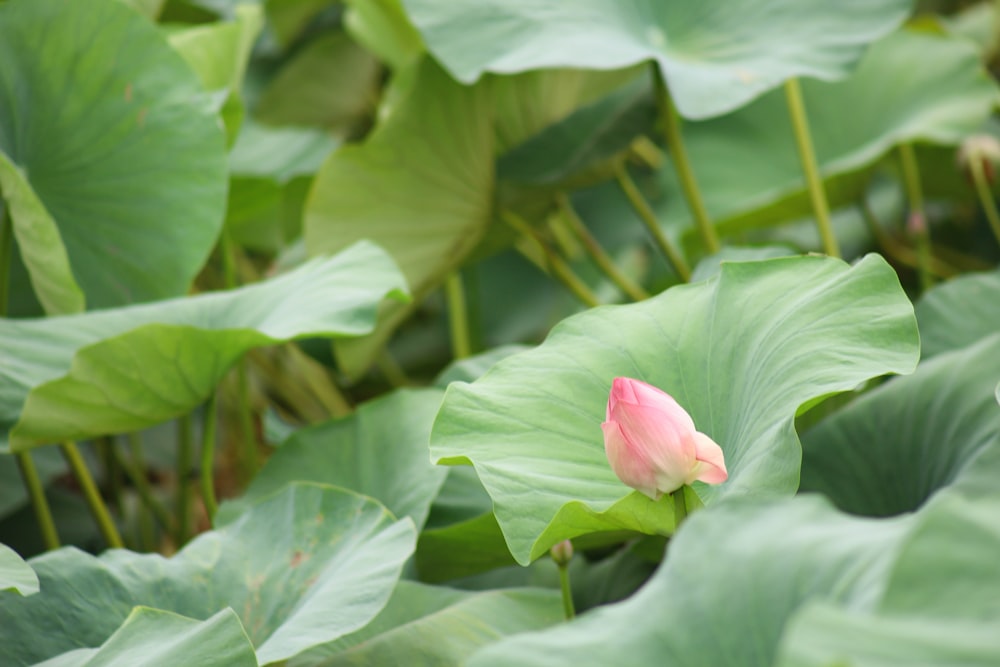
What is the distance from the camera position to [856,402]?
2.26ft

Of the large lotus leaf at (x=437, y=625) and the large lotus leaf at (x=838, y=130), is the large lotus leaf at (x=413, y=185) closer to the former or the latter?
the large lotus leaf at (x=838, y=130)

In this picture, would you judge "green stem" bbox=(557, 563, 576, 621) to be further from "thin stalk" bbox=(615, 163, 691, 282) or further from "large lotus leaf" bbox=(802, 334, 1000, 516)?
"thin stalk" bbox=(615, 163, 691, 282)

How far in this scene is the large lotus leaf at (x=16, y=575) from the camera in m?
0.51

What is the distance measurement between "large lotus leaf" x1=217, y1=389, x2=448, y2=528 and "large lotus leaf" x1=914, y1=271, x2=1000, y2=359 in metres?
0.39

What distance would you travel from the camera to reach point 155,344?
66 cm

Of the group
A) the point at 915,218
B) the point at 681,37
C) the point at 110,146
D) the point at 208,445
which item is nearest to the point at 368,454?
the point at 208,445

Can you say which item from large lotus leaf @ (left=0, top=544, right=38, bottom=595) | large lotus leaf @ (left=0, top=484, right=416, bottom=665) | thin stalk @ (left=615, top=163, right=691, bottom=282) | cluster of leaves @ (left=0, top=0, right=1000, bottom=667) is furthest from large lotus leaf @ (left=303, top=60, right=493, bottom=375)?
large lotus leaf @ (left=0, top=544, right=38, bottom=595)

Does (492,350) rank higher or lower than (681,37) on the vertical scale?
lower

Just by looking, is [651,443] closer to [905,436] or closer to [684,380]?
[684,380]

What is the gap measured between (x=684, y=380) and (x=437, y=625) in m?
0.20

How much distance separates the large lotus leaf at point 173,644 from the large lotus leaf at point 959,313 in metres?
0.56

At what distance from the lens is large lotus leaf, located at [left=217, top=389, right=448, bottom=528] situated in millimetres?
752

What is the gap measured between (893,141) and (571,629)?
0.80 m

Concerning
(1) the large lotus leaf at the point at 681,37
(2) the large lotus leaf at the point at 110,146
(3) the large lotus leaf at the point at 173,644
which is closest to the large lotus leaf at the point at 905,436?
(1) the large lotus leaf at the point at 681,37
